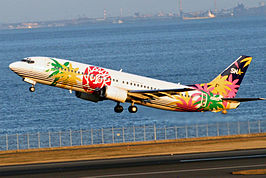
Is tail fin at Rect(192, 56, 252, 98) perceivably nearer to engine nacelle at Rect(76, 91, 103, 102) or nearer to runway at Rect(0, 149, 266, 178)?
runway at Rect(0, 149, 266, 178)

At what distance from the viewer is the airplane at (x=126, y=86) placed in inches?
2753

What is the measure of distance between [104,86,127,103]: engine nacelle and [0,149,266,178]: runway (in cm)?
901

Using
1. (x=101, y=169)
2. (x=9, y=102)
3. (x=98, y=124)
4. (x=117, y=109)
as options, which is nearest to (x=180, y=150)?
(x=117, y=109)

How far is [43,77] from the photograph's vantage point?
70.0m

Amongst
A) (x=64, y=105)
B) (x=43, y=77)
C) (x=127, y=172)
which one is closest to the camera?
(x=127, y=172)

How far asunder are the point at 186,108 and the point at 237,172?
90.6ft

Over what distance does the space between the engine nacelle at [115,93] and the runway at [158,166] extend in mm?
9008

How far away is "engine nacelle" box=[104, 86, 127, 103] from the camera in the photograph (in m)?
72.3

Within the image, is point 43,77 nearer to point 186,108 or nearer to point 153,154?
point 153,154

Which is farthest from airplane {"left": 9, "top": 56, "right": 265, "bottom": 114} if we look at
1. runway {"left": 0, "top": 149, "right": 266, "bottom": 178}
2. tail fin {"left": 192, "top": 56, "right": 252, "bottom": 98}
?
runway {"left": 0, "top": 149, "right": 266, "bottom": 178}

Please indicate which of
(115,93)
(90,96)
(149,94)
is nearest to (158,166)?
(115,93)

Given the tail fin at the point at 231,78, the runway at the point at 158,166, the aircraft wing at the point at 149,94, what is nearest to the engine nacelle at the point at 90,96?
the aircraft wing at the point at 149,94

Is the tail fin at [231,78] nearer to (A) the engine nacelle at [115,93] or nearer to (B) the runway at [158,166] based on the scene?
(B) the runway at [158,166]

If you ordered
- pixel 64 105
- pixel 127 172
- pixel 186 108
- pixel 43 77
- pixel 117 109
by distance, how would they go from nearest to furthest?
pixel 127 172 < pixel 43 77 < pixel 117 109 < pixel 186 108 < pixel 64 105
